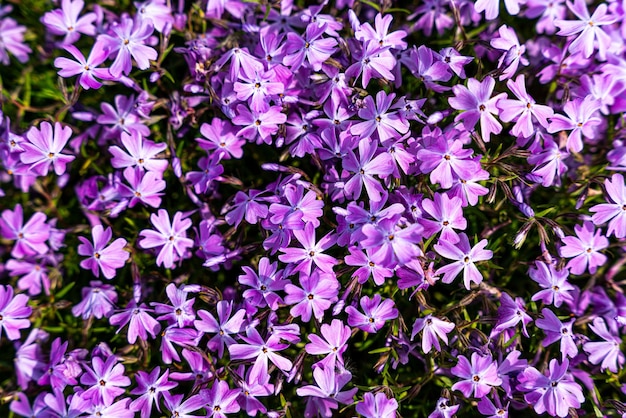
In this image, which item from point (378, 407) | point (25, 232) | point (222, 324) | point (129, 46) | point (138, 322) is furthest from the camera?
point (25, 232)

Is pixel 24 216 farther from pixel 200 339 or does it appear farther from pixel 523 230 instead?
pixel 523 230

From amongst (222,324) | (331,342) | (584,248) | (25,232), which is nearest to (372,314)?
(331,342)

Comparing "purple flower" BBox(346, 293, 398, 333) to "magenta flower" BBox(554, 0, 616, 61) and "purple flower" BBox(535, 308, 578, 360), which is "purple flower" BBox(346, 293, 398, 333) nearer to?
"purple flower" BBox(535, 308, 578, 360)

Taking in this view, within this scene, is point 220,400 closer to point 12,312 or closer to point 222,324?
point 222,324

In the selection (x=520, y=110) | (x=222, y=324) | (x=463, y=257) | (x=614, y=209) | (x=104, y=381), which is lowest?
(x=104, y=381)

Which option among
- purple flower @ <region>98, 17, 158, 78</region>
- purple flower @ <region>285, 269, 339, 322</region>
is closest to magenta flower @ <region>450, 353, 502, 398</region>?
purple flower @ <region>285, 269, 339, 322</region>

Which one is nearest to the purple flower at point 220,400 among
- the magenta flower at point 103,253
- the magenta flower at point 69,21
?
the magenta flower at point 103,253

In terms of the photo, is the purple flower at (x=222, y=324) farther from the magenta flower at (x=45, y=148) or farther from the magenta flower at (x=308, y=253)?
the magenta flower at (x=45, y=148)
